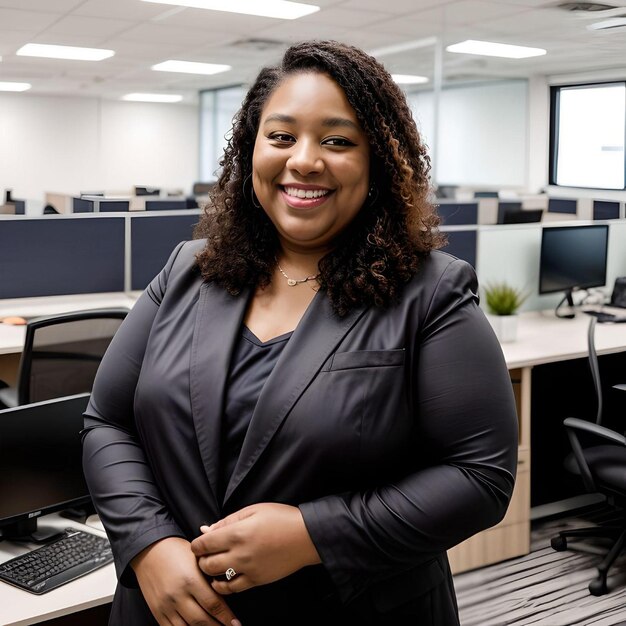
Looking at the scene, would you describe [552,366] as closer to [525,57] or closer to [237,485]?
[237,485]

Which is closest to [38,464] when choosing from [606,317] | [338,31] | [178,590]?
[178,590]

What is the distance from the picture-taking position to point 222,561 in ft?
2.71

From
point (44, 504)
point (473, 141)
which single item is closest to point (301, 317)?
point (44, 504)

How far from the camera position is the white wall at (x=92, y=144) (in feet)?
38.4

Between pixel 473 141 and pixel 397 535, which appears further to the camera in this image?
pixel 473 141

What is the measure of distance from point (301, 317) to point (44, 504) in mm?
881

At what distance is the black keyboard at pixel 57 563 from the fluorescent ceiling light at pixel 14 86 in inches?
397

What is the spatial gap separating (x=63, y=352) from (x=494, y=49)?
520 cm

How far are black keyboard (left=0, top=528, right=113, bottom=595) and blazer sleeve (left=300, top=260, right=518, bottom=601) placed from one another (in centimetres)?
74

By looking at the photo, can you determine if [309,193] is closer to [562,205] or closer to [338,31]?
[562,205]

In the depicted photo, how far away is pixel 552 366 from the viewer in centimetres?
318

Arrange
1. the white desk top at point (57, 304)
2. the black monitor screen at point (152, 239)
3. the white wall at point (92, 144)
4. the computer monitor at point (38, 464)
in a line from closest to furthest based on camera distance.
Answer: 1. the computer monitor at point (38, 464)
2. the white desk top at point (57, 304)
3. the black monitor screen at point (152, 239)
4. the white wall at point (92, 144)

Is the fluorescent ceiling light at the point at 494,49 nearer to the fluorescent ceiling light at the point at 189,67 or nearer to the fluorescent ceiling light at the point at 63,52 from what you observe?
the fluorescent ceiling light at the point at 189,67

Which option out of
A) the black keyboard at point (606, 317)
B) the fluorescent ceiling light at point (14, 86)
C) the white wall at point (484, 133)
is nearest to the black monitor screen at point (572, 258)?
the black keyboard at point (606, 317)
